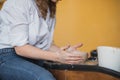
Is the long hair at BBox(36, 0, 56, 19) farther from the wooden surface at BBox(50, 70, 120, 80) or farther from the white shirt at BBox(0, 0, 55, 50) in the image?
the wooden surface at BBox(50, 70, 120, 80)

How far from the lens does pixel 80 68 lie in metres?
0.84

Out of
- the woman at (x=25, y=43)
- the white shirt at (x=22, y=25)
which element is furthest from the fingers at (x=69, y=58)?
the white shirt at (x=22, y=25)

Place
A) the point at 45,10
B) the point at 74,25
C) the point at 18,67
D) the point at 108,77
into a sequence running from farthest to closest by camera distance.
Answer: the point at 74,25 → the point at 45,10 → the point at 18,67 → the point at 108,77

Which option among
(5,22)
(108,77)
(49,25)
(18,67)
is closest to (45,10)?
(49,25)

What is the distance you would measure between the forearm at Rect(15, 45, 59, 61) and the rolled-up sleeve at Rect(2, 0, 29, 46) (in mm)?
22

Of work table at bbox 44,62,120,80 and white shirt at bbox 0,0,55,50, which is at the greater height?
white shirt at bbox 0,0,55,50

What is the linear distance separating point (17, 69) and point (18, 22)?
0.57 feet

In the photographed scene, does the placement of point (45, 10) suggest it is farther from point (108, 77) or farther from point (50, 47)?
point (108, 77)

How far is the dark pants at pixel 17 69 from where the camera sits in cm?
85

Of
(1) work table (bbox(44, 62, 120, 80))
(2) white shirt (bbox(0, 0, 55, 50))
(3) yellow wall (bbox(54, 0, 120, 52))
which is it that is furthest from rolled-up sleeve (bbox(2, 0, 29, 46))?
(3) yellow wall (bbox(54, 0, 120, 52))

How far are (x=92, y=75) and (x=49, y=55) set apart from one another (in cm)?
18

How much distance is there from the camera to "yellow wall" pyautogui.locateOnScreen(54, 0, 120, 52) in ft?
7.78

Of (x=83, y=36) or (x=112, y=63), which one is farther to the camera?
(x=83, y=36)

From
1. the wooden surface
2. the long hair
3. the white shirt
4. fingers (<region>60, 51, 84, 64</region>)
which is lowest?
the wooden surface
